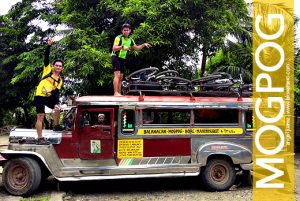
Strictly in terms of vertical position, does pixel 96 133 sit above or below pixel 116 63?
below

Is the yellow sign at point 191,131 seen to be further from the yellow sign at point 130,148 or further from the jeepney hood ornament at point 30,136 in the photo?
the jeepney hood ornament at point 30,136

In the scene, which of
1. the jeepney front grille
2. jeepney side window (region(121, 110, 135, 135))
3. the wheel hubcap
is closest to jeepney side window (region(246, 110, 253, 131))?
the jeepney front grille

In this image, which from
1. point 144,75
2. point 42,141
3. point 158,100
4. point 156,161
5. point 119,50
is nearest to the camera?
point 42,141

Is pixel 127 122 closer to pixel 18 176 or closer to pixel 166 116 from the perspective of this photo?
pixel 166 116

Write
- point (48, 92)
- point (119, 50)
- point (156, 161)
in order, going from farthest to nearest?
point (119, 50)
point (156, 161)
point (48, 92)

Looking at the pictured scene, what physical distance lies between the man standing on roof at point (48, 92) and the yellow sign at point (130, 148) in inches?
56.4

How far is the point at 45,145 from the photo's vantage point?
7977mm

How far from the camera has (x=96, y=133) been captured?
8141 mm

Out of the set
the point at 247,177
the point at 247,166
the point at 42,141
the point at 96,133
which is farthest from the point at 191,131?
the point at 42,141

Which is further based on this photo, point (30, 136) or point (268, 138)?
point (268, 138)

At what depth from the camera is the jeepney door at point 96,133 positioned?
809 centimetres

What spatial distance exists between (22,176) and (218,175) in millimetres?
4507

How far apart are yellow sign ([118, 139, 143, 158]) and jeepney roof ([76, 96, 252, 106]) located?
839 millimetres

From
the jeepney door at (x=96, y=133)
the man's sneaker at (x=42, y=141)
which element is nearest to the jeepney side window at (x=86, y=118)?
the jeepney door at (x=96, y=133)
